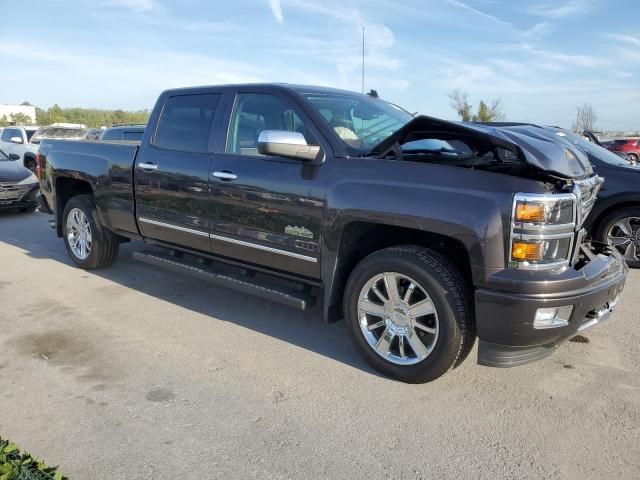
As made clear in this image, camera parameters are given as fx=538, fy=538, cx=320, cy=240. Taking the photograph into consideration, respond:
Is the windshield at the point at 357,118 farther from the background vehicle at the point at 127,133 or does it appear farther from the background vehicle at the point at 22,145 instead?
the background vehicle at the point at 22,145

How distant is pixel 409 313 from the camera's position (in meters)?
3.36

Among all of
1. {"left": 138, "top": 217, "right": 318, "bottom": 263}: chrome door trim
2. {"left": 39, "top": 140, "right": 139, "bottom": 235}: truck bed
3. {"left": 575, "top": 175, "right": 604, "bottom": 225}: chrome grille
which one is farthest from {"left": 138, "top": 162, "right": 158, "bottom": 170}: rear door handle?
{"left": 575, "top": 175, "right": 604, "bottom": 225}: chrome grille

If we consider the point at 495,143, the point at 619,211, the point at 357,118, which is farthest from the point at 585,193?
the point at 619,211

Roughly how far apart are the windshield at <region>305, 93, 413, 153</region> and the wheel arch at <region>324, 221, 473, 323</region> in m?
0.58

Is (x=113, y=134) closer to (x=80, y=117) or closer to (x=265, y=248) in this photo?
(x=265, y=248)

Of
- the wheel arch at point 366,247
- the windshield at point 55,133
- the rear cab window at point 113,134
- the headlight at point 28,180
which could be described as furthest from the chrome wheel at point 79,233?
the windshield at point 55,133

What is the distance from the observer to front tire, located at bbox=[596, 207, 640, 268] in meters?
6.34

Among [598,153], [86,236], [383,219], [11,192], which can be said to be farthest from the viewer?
[11,192]

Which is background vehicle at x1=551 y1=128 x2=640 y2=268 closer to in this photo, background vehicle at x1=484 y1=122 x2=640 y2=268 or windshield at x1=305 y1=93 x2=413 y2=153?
background vehicle at x1=484 y1=122 x2=640 y2=268

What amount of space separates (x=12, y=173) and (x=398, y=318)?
9060 millimetres

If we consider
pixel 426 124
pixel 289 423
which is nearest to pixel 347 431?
pixel 289 423

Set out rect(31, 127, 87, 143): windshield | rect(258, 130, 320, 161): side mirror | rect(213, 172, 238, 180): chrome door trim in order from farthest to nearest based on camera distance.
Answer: rect(31, 127, 87, 143): windshield → rect(213, 172, 238, 180): chrome door trim → rect(258, 130, 320, 161): side mirror

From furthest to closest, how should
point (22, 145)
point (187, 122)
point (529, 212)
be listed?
1. point (22, 145)
2. point (187, 122)
3. point (529, 212)

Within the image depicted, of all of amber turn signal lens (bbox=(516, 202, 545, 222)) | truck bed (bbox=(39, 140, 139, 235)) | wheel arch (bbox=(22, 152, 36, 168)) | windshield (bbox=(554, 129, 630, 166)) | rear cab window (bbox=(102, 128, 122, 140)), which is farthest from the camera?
wheel arch (bbox=(22, 152, 36, 168))
